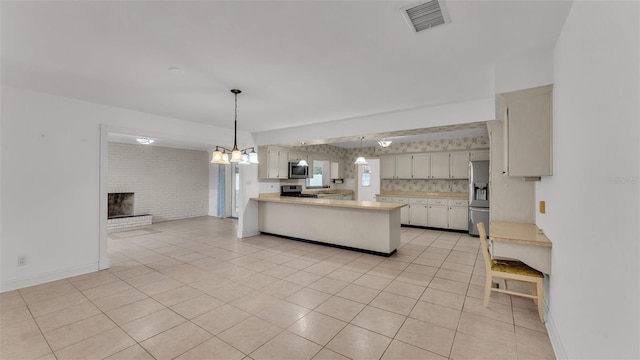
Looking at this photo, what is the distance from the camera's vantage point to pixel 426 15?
1.84 m

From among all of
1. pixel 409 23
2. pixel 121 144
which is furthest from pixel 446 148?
pixel 121 144

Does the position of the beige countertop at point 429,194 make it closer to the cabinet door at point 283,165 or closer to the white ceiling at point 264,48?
the cabinet door at point 283,165

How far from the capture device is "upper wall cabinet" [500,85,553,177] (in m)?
2.32

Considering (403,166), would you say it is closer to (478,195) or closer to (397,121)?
(478,195)

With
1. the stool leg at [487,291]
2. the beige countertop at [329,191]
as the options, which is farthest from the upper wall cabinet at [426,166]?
the stool leg at [487,291]

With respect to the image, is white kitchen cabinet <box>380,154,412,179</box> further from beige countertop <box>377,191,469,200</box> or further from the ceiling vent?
the ceiling vent

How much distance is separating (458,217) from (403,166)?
1.98 m

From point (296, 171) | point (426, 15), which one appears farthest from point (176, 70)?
point (296, 171)

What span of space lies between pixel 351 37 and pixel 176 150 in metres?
8.13

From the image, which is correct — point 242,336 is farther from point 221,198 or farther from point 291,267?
point 221,198

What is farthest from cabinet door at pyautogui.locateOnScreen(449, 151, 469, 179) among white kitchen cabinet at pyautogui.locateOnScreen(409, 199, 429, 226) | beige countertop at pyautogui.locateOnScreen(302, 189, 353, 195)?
beige countertop at pyautogui.locateOnScreen(302, 189, 353, 195)

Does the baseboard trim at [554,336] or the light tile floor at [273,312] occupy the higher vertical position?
the baseboard trim at [554,336]

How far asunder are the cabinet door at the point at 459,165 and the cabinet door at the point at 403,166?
3.43ft

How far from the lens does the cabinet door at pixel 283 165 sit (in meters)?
6.71
